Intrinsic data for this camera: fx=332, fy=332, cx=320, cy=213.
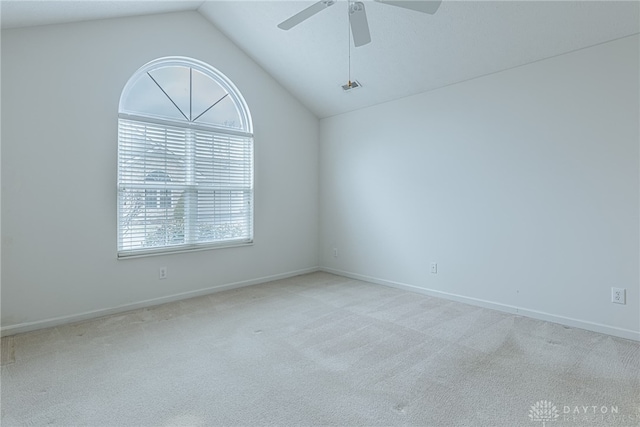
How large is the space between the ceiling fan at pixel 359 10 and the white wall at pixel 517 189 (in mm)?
1738

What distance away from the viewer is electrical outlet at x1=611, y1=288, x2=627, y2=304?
2691 mm

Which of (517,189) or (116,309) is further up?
(517,189)

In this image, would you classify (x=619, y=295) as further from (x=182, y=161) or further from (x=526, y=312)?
(x=182, y=161)

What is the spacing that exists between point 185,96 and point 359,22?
247 centimetres

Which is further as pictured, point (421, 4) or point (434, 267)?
point (434, 267)

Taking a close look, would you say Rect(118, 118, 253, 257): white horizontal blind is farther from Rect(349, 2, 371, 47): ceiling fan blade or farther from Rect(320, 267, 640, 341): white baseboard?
A: Rect(349, 2, 371, 47): ceiling fan blade

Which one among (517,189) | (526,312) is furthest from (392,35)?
(526,312)

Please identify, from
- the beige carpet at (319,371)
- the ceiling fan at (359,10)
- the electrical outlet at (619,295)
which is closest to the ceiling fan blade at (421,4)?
the ceiling fan at (359,10)

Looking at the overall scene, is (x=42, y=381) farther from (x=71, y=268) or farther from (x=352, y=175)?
(x=352, y=175)

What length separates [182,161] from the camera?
150 inches

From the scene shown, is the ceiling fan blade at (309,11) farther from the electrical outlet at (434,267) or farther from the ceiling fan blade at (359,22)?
the electrical outlet at (434,267)

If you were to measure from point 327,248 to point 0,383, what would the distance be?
3.77 m

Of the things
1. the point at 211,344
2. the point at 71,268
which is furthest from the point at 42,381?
the point at 71,268

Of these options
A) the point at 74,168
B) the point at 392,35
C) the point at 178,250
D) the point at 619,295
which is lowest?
the point at 619,295
